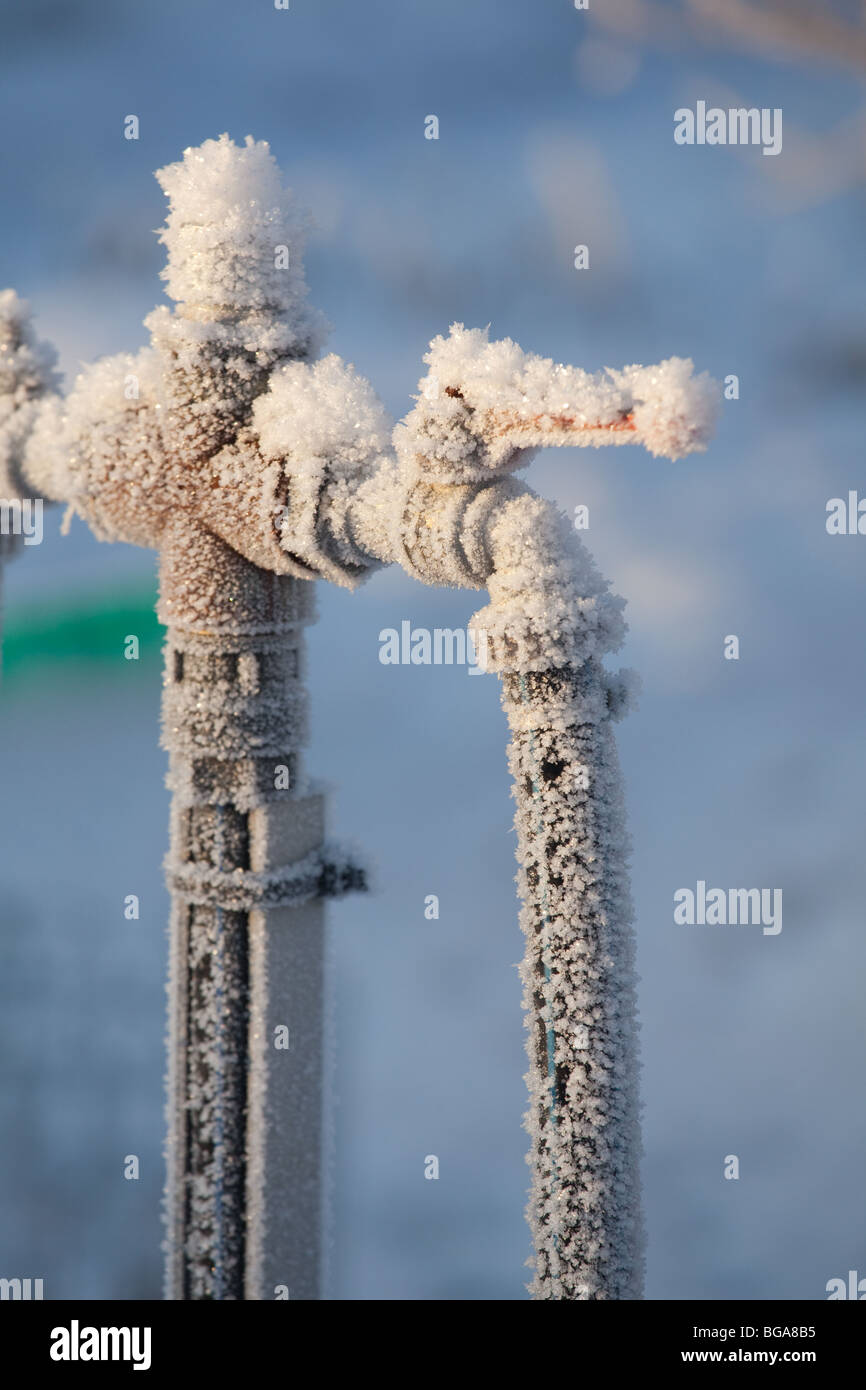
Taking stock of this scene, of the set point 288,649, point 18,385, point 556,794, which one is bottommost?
point 556,794

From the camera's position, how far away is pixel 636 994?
4.84ft

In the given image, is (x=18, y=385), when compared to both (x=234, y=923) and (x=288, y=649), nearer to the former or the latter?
(x=288, y=649)

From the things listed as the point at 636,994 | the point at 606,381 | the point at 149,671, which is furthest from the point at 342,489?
the point at 149,671

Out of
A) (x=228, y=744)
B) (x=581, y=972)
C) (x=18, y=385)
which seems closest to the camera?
(x=581, y=972)

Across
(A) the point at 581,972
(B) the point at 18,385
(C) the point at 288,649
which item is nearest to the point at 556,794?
(A) the point at 581,972

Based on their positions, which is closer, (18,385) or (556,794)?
(556,794)

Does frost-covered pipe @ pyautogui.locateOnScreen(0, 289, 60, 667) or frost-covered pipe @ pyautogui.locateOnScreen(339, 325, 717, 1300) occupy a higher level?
frost-covered pipe @ pyautogui.locateOnScreen(0, 289, 60, 667)

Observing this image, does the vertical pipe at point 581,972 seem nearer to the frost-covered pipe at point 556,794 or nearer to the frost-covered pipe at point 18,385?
the frost-covered pipe at point 556,794

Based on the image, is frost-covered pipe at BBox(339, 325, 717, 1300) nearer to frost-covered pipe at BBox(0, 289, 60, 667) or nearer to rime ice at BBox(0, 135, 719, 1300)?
rime ice at BBox(0, 135, 719, 1300)

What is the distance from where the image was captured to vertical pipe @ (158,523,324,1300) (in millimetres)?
1742

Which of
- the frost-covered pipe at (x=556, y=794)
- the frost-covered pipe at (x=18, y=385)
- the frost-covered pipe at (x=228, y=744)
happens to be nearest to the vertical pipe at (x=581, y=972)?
the frost-covered pipe at (x=556, y=794)

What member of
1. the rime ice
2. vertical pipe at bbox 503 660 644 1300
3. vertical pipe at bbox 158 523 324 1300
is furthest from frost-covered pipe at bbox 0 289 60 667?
vertical pipe at bbox 503 660 644 1300

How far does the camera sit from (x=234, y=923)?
1.76 meters
